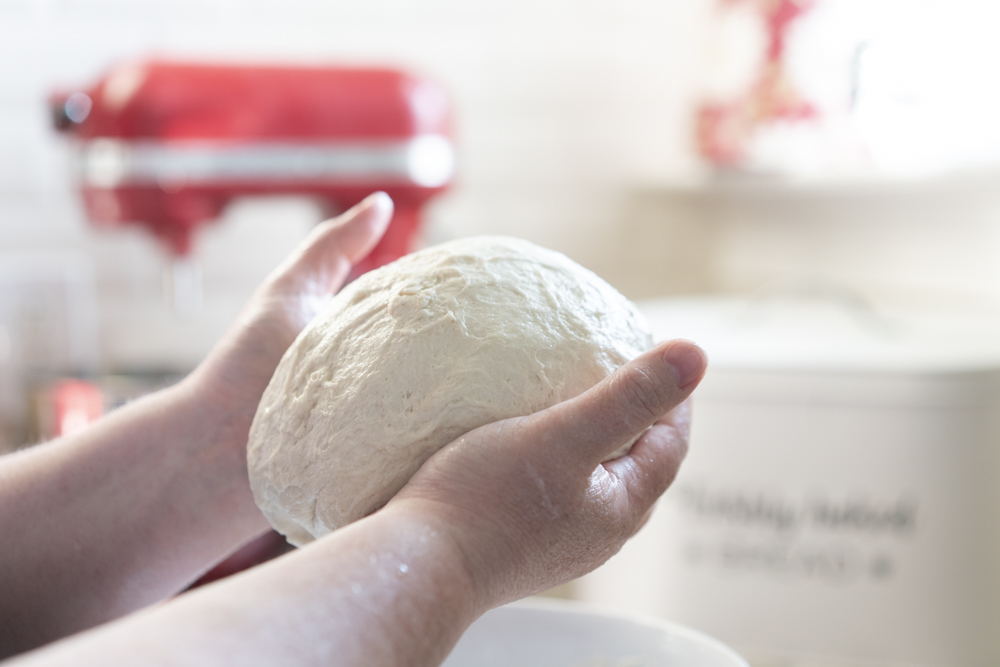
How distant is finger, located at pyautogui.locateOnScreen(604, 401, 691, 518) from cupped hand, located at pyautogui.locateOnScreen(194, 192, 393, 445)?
1.04 ft

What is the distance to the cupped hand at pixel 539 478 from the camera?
419mm

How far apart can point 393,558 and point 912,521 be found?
684 millimetres

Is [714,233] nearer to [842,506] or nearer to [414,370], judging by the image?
[842,506]

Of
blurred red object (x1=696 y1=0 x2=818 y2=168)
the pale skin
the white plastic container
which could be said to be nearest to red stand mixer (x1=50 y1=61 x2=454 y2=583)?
the pale skin

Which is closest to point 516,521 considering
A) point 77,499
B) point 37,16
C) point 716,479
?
point 77,499

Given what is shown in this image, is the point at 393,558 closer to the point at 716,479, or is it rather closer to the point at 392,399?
the point at 392,399

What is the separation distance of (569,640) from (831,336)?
1.98 feet

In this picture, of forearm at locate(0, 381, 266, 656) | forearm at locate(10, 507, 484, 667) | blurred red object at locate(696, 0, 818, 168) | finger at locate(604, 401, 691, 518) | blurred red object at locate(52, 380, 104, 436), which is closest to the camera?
forearm at locate(10, 507, 484, 667)

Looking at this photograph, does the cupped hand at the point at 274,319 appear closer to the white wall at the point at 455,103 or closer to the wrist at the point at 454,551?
the wrist at the point at 454,551

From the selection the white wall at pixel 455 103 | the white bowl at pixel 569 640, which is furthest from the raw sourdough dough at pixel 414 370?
the white wall at pixel 455 103

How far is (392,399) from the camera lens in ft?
1.61

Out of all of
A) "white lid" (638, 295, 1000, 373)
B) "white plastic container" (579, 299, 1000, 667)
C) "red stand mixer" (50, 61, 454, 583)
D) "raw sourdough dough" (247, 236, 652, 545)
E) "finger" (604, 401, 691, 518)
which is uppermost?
"red stand mixer" (50, 61, 454, 583)

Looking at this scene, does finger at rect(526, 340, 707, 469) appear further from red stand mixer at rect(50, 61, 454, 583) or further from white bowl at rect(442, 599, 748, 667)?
red stand mixer at rect(50, 61, 454, 583)

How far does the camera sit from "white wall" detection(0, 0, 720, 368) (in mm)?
1490
